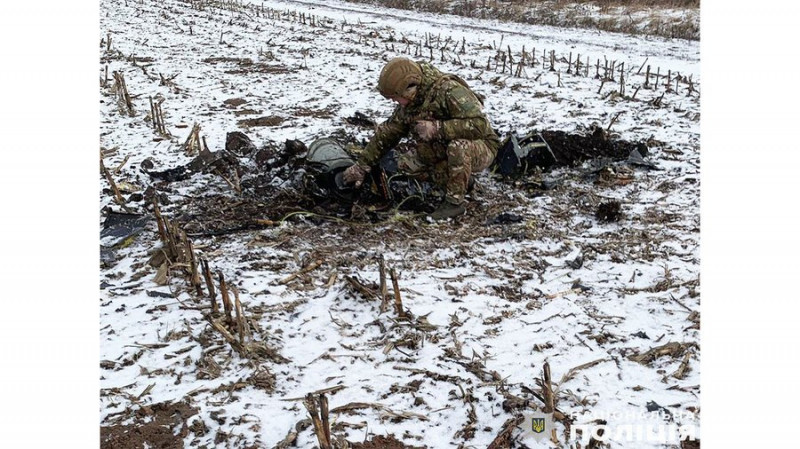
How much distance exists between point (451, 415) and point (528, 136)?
3.43m

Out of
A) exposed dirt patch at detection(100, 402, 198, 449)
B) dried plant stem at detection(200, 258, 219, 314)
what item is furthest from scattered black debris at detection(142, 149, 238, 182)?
exposed dirt patch at detection(100, 402, 198, 449)

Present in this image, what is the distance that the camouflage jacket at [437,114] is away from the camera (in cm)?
418

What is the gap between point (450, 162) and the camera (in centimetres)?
416

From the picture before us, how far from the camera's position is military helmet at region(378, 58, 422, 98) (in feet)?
13.0

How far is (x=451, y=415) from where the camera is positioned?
2252mm

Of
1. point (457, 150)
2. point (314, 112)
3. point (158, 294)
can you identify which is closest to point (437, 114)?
point (457, 150)

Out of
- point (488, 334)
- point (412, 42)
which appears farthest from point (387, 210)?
point (412, 42)

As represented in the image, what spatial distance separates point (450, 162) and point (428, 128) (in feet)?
1.04

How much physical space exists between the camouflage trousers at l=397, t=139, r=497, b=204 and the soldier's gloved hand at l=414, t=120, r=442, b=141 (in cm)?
14

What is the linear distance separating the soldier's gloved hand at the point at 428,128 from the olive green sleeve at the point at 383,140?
0.46 ft

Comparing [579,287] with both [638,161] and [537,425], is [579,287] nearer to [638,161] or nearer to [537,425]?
[537,425]

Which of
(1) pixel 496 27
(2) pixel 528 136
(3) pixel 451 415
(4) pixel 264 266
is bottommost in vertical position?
(3) pixel 451 415

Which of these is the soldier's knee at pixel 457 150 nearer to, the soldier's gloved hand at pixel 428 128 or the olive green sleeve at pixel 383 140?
the soldier's gloved hand at pixel 428 128

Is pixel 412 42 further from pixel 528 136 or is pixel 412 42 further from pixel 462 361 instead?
pixel 462 361
